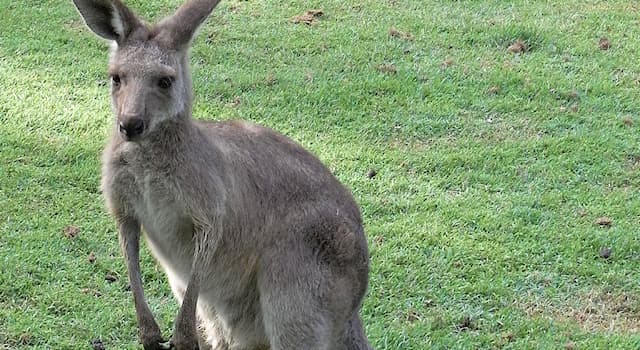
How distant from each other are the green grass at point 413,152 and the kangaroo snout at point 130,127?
1518 millimetres

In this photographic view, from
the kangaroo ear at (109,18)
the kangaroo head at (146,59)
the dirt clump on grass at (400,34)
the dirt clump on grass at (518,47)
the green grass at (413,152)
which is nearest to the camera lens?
the kangaroo head at (146,59)

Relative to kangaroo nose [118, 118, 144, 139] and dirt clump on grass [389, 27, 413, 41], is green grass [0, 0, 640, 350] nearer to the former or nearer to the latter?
dirt clump on grass [389, 27, 413, 41]

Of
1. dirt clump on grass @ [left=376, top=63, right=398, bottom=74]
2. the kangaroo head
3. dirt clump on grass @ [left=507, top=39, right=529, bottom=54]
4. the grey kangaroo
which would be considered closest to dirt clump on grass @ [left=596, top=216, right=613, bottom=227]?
the grey kangaroo

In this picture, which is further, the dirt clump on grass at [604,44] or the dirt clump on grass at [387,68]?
the dirt clump on grass at [604,44]

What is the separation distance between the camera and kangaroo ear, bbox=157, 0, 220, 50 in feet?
12.8

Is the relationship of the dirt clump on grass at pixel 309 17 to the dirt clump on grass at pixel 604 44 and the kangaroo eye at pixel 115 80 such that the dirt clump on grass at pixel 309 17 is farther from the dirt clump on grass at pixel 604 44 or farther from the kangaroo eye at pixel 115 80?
the kangaroo eye at pixel 115 80

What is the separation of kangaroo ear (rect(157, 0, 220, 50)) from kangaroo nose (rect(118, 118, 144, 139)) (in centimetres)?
39

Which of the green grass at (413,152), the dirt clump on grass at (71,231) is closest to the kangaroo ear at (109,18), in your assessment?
the green grass at (413,152)

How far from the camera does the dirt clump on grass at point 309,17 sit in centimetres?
843

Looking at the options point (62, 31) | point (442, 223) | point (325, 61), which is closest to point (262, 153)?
point (442, 223)

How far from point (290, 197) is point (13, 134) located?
9.41 ft

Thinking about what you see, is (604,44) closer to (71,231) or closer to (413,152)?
→ (413,152)

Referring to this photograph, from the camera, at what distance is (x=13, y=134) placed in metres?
6.66

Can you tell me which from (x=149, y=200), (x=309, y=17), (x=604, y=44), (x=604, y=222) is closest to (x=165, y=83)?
(x=149, y=200)
